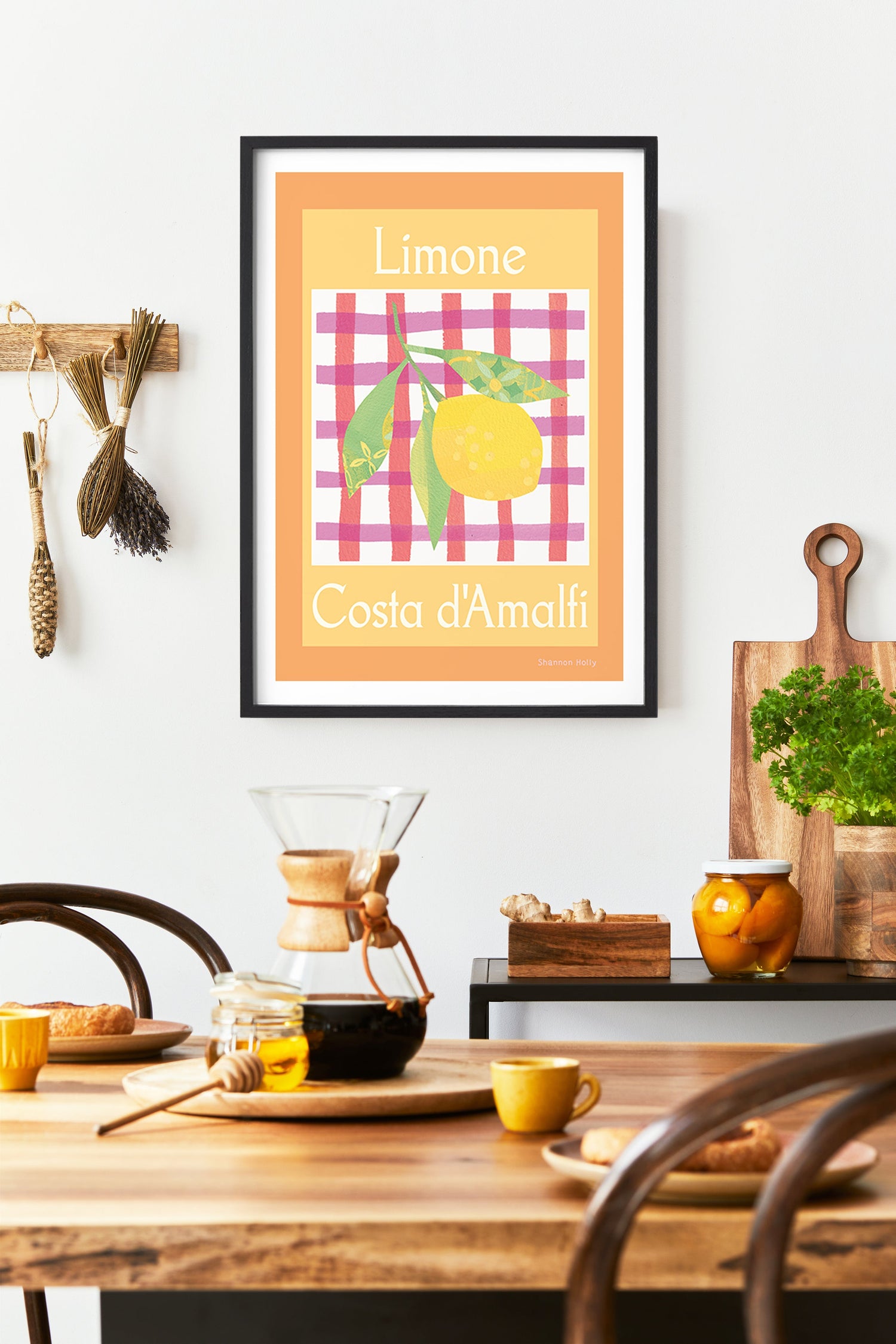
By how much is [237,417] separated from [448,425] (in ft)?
1.25

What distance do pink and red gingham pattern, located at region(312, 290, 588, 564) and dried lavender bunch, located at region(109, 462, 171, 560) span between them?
0.27 metres

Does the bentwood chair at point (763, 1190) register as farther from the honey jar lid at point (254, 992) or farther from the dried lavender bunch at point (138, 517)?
the dried lavender bunch at point (138, 517)

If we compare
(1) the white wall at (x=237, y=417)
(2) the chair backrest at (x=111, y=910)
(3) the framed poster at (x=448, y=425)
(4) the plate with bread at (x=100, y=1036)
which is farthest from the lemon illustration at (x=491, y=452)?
(4) the plate with bread at (x=100, y=1036)

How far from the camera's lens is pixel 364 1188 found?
82 cm

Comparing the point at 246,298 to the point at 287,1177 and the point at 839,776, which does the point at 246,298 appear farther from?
the point at 287,1177

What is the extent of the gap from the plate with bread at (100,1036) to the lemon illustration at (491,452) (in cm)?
123

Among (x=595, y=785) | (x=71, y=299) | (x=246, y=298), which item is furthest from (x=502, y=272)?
(x=595, y=785)

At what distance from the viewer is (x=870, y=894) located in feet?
6.46

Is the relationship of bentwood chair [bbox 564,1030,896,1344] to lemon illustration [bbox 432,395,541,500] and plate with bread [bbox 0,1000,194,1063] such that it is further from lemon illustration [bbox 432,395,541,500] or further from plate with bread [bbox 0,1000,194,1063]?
lemon illustration [bbox 432,395,541,500]

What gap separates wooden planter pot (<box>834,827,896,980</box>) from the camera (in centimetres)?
196

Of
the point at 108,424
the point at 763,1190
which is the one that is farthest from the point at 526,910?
the point at 763,1190

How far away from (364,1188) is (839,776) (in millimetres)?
1381

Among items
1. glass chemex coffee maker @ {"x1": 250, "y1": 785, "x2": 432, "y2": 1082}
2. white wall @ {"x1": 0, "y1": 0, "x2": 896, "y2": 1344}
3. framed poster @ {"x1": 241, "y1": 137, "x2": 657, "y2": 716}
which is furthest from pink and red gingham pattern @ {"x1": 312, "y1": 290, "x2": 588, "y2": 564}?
glass chemex coffee maker @ {"x1": 250, "y1": 785, "x2": 432, "y2": 1082}

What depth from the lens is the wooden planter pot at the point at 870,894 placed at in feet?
6.43
